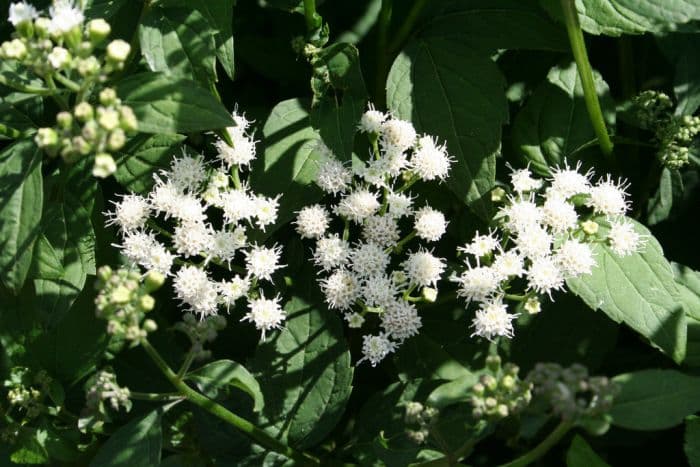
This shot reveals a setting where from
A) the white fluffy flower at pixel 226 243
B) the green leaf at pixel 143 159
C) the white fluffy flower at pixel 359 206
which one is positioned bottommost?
the white fluffy flower at pixel 226 243

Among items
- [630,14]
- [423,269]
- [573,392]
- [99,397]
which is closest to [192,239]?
[99,397]

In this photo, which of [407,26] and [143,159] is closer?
[143,159]

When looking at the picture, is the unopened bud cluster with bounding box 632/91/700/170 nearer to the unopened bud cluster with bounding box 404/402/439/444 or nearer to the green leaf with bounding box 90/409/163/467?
the unopened bud cluster with bounding box 404/402/439/444

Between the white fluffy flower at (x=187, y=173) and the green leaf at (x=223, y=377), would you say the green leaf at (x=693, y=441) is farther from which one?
the white fluffy flower at (x=187, y=173)

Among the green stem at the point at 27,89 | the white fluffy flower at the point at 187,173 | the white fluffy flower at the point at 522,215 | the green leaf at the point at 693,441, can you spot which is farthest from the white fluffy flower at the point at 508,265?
the green stem at the point at 27,89

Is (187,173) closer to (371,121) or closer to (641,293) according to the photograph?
(371,121)

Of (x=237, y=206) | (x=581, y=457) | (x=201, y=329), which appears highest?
(x=237, y=206)
